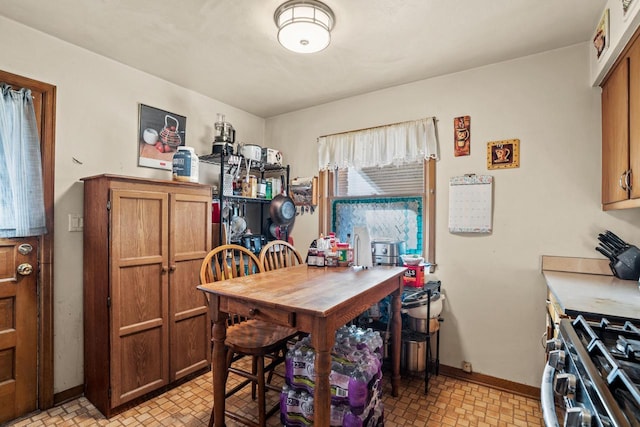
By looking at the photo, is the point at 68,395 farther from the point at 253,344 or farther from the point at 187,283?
the point at 253,344

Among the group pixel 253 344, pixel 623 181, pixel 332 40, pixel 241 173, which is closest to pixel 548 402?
pixel 253 344

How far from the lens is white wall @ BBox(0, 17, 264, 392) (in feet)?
6.72

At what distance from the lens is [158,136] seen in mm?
2680

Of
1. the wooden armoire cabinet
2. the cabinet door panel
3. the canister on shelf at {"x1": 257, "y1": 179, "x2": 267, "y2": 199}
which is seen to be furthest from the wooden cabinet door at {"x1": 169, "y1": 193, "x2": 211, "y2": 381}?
the cabinet door panel

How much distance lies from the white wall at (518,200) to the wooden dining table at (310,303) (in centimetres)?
70

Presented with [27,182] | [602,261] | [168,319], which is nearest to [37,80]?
[27,182]

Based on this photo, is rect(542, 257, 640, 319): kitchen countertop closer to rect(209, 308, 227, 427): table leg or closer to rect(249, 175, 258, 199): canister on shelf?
rect(209, 308, 227, 427): table leg

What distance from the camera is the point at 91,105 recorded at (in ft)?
7.52

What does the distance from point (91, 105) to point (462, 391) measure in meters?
3.47

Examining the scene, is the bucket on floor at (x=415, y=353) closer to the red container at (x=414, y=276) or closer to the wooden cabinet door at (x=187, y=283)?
the red container at (x=414, y=276)

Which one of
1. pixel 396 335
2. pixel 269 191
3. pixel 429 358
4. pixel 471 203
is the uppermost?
pixel 269 191

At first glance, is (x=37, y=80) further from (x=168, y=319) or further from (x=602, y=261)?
(x=602, y=261)

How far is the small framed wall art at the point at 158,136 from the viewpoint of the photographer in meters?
2.58

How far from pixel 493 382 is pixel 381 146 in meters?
2.13
